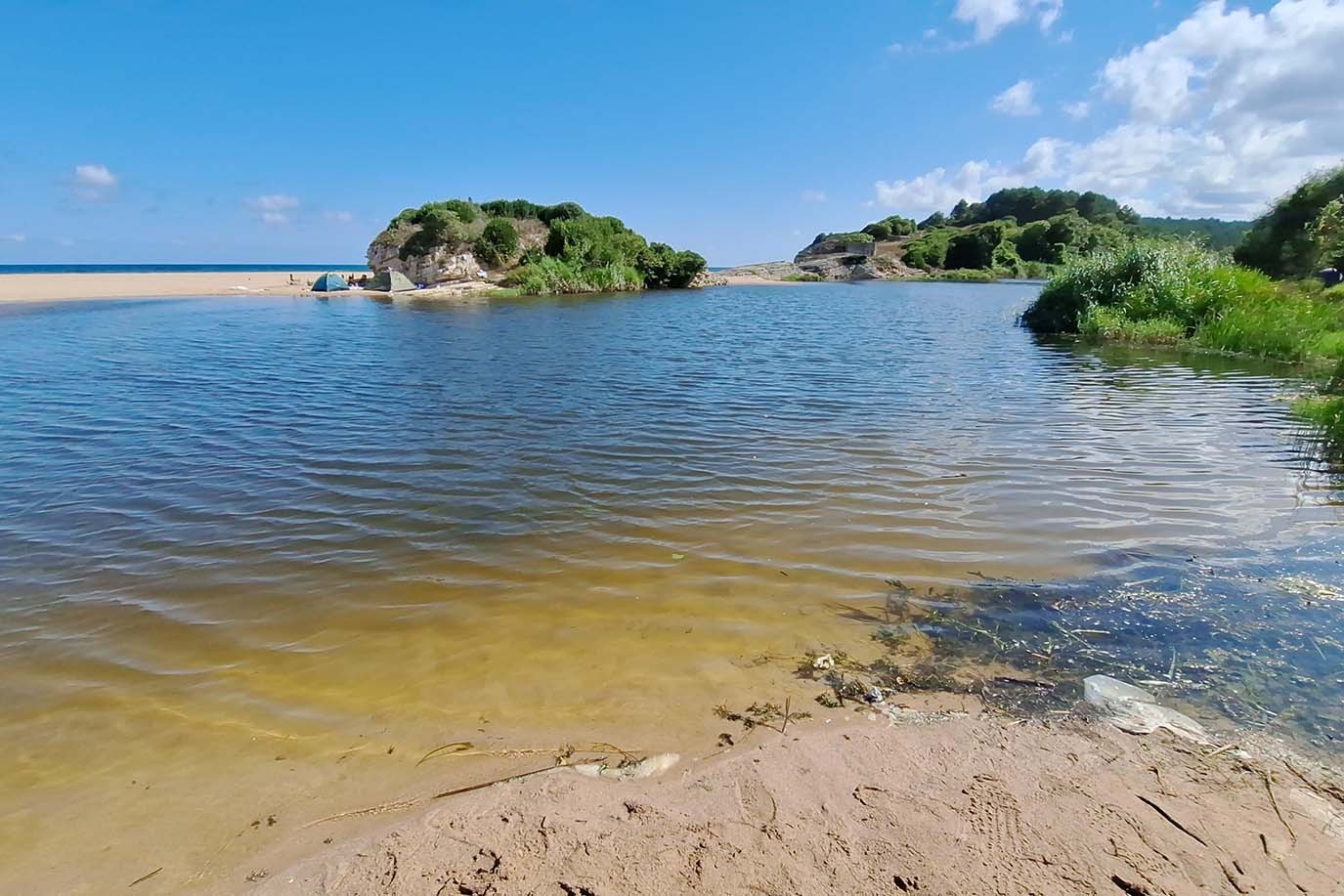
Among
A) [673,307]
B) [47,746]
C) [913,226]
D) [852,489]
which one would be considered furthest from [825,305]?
[913,226]

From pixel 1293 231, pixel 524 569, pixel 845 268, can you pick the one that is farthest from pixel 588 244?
pixel 845 268

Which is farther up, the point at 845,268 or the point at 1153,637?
the point at 845,268

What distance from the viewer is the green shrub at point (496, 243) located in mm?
55594

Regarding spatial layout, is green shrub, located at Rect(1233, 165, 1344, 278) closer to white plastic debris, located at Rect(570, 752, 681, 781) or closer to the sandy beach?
white plastic debris, located at Rect(570, 752, 681, 781)

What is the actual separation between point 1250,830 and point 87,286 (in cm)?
7490

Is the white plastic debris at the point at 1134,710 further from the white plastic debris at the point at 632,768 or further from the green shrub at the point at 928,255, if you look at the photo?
the green shrub at the point at 928,255

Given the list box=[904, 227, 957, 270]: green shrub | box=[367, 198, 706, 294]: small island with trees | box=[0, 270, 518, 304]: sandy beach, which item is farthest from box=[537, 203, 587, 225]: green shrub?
box=[904, 227, 957, 270]: green shrub

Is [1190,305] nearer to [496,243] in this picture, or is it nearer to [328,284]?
[496,243]

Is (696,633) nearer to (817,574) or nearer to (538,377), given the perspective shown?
(817,574)

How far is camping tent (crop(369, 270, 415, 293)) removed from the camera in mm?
52000

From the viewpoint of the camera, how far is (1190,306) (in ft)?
72.6

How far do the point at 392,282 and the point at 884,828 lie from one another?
187ft

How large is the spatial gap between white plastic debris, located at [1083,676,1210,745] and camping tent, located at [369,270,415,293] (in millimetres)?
55551

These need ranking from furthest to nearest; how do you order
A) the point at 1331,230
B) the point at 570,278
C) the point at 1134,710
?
the point at 570,278, the point at 1331,230, the point at 1134,710
